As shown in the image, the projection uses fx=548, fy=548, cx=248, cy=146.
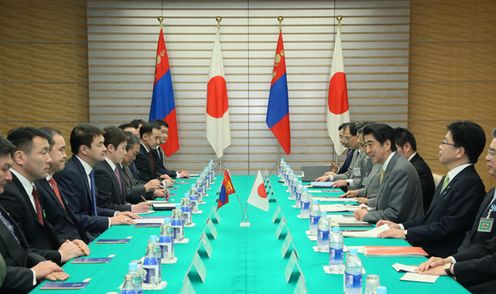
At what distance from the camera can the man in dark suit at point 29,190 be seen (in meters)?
3.03

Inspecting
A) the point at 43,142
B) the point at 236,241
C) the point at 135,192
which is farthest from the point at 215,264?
the point at 135,192

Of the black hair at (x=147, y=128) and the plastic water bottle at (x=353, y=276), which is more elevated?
the black hair at (x=147, y=128)

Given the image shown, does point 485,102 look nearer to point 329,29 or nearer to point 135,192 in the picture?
point 329,29

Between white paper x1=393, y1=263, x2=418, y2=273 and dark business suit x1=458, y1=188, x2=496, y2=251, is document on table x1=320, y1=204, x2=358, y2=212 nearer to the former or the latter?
dark business suit x1=458, y1=188, x2=496, y2=251

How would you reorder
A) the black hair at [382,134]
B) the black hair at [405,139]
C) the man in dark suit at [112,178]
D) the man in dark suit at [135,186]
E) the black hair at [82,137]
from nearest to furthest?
the black hair at [82,137] < the black hair at [382,134] < the man in dark suit at [112,178] < the black hair at [405,139] < the man in dark suit at [135,186]

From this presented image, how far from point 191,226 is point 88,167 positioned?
1.07m

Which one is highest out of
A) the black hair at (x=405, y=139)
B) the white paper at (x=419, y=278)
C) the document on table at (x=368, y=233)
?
the black hair at (x=405, y=139)

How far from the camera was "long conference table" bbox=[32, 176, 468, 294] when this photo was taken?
2.35m

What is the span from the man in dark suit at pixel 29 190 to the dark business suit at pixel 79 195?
0.52 meters

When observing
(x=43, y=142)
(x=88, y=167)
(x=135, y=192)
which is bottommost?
(x=135, y=192)

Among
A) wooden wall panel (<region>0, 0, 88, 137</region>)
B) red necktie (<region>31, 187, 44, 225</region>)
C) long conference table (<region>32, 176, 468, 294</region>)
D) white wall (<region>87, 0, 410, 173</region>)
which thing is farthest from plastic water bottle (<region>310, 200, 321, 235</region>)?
wooden wall panel (<region>0, 0, 88, 137</region>)

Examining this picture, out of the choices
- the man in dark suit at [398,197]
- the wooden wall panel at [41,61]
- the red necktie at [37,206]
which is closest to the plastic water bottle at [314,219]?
the man in dark suit at [398,197]

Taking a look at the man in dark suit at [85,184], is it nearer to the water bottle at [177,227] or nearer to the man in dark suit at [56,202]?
the man in dark suit at [56,202]

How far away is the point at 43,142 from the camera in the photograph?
3.27m
